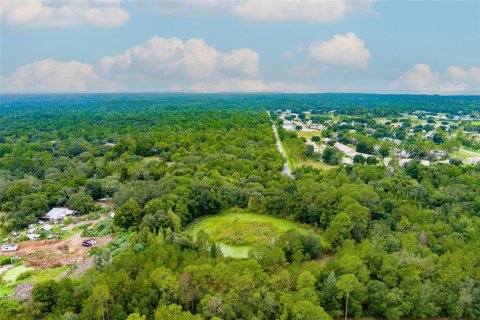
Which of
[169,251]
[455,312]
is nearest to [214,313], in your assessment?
[169,251]

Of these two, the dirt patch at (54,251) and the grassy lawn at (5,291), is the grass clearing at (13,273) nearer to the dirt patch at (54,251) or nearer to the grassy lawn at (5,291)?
the dirt patch at (54,251)

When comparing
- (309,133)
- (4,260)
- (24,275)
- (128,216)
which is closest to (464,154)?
(309,133)

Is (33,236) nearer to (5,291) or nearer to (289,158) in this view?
(5,291)

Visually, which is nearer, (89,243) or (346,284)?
(346,284)

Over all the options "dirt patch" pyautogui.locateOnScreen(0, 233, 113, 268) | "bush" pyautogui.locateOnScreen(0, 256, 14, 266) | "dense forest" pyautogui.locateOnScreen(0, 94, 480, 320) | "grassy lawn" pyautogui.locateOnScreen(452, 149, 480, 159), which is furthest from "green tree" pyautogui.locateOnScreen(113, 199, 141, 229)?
"grassy lawn" pyautogui.locateOnScreen(452, 149, 480, 159)

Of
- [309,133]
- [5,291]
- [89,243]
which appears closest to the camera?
[5,291]

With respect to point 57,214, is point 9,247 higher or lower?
lower
